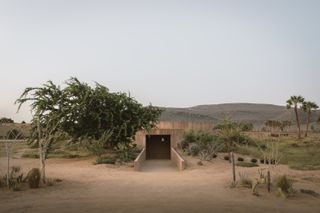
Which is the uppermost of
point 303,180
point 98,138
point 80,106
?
point 80,106

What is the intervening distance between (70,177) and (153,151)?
2094 centimetres

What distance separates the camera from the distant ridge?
128m

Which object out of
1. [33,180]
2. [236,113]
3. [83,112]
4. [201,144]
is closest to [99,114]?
[83,112]

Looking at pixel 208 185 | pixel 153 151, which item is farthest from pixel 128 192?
pixel 153 151

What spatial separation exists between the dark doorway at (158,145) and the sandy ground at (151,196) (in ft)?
63.3

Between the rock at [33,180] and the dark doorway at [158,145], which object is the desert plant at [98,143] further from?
the rock at [33,180]

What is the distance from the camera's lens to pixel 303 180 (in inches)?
769

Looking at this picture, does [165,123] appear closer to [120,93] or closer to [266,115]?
[120,93]

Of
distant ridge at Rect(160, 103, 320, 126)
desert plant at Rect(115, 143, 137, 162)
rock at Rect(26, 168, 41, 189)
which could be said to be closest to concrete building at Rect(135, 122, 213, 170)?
desert plant at Rect(115, 143, 137, 162)

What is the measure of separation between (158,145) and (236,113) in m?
110

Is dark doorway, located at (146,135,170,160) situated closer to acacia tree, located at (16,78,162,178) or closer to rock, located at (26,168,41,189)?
acacia tree, located at (16,78,162,178)

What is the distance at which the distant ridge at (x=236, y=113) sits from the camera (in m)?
128

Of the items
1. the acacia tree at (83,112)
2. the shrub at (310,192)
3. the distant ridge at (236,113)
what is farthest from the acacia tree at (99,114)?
the distant ridge at (236,113)

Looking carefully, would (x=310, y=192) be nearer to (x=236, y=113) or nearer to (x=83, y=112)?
(x=83, y=112)
